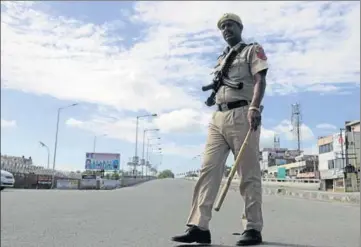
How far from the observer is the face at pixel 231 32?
174 inches

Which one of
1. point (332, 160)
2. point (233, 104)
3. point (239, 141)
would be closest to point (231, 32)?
point (233, 104)

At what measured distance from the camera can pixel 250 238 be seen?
4.07m

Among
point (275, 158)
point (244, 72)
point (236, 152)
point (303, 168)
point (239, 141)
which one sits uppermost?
point (275, 158)

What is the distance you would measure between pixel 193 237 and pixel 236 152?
0.90 m

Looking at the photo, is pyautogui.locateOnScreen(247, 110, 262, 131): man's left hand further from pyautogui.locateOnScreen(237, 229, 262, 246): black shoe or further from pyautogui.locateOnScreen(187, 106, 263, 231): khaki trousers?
pyautogui.locateOnScreen(237, 229, 262, 246): black shoe

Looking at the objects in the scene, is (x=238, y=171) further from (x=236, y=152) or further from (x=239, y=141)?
(x=239, y=141)

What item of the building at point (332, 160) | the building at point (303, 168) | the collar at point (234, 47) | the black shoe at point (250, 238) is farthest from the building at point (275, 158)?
the black shoe at point (250, 238)

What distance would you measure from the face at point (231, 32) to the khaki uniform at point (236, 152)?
197mm

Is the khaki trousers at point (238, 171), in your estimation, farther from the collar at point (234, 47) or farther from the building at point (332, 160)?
the building at point (332, 160)

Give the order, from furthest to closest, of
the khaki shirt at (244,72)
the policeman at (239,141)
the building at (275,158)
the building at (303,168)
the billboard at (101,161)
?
the building at (275,158) < the building at (303,168) < the billboard at (101,161) < the khaki shirt at (244,72) < the policeman at (239,141)

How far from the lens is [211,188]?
421cm

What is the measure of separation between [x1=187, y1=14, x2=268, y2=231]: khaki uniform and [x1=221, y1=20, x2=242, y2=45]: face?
0.20 meters

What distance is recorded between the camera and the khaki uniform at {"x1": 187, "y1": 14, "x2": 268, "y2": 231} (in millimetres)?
4172

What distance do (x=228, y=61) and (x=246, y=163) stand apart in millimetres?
1028
